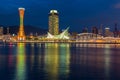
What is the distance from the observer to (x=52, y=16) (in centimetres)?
18775

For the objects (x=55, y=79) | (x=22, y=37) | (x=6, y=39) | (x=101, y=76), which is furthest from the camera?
(x=6, y=39)

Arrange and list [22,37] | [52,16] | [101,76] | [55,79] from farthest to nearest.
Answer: [52,16] → [22,37] → [101,76] → [55,79]

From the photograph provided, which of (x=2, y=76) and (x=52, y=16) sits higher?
(x=52, y=16)

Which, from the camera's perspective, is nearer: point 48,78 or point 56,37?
point 48,78

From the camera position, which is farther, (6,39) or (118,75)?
(6,39)

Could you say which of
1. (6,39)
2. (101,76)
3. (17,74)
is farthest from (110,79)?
(6,39)

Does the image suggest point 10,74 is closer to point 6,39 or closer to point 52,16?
point 6,39

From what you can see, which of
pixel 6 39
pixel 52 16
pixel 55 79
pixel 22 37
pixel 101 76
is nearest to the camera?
pixel 55 79

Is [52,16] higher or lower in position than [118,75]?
higher

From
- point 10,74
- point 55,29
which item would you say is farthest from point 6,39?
point 10,74

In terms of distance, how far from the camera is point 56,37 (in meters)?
159

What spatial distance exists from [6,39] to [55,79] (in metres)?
159

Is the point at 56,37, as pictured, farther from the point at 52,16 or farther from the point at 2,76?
the point at 2,76

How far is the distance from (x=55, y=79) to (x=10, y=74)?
3371 mm
